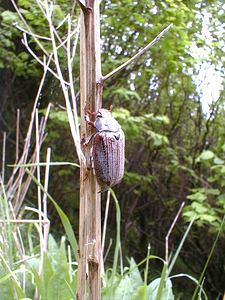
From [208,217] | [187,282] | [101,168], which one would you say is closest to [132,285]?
[101,168]

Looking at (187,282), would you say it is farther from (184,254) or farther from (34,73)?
(34,73)

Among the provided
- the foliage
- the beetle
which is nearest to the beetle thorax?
the beetle

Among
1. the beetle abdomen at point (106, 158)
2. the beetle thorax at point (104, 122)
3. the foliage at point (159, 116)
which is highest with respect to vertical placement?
the beetle thorax at point (104, 122)

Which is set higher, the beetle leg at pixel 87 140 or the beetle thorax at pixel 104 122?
the beetle thorax at pixel 104 122

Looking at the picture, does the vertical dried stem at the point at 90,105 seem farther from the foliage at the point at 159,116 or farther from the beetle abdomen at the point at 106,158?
the foliage at the point at 159,116

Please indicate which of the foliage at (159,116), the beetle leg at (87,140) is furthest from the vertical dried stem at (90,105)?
the foliage at (159,116)

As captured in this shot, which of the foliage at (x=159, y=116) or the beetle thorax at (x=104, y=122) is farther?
the foliage at (x=159, y=116)

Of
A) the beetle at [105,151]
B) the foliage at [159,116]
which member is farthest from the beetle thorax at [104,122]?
the foliage at [159,116]
